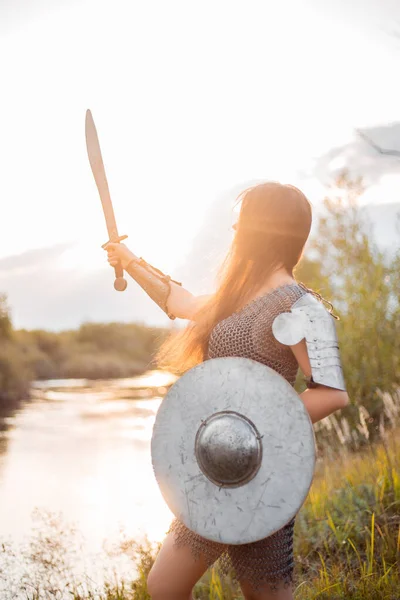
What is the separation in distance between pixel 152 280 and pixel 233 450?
1.04 metres

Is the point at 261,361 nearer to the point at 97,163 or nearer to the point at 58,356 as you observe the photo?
the point at 97,163

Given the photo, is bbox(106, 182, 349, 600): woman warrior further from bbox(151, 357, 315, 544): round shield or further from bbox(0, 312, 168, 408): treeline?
bbox(0, 312, 168, 408): treeline

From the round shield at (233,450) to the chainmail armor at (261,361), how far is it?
144mm

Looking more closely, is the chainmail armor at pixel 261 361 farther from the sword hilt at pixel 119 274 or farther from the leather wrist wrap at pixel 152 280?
the sword hilt at pixel 119 274

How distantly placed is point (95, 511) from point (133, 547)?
3.08 meters

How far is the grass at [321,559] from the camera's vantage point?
3.13m

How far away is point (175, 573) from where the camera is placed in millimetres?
1996

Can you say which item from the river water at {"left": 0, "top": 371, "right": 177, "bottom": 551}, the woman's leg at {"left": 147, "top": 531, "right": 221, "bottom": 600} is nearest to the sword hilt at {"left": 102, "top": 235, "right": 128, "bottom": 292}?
the woman's leg at {"left": 147, "top": 531, "right": 221, "bottom": 600}

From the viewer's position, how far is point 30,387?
23.4 metres

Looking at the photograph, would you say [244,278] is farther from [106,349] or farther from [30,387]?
[106,349]

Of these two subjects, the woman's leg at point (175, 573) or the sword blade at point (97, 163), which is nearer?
the woman's leg at point (175, 573)

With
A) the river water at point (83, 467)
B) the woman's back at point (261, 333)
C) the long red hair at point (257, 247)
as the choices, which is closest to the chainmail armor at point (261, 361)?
the woman's back at point (261, 333)

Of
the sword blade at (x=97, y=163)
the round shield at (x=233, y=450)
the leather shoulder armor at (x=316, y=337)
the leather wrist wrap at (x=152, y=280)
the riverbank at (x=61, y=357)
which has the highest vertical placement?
the sword blade at (x=97, y=163)

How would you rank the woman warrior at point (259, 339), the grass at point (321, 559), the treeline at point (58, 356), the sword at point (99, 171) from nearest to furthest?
the woman warrior at point (259, 339), the sword at point (99, 171), the grass at point (321, 559), the treeline at point (58, 356)
